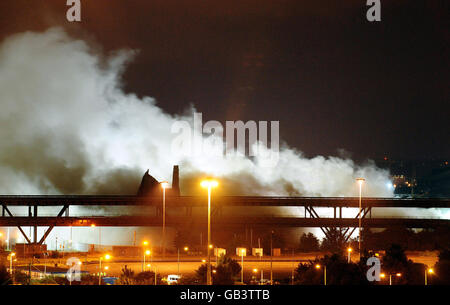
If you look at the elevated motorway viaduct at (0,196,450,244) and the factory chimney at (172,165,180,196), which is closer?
the elevated motorway viaduct at (0,196,450,244)

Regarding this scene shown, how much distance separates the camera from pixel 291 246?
174 ft

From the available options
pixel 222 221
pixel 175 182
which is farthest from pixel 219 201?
pixel 175 182

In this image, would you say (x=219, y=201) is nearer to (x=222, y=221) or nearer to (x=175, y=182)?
(x=222, y=221)

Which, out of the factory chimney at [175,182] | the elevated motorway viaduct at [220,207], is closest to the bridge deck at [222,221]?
the elevated motorway viaduct at [220,207]

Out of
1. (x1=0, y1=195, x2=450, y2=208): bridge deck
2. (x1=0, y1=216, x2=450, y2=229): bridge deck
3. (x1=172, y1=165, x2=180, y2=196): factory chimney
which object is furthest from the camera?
(x1=172, y1=165, x2=180, y2=196): factory chimney

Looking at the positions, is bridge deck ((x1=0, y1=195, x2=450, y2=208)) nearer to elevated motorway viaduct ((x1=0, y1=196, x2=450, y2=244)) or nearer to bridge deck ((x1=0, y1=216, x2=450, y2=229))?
elevated motorway viaduct ((x1=0, y1=196, x2=450, y2=244))

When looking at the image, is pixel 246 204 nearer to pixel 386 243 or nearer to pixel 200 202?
pixel 200 202

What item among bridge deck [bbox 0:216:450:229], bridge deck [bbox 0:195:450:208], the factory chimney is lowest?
bridge deck [bbox 0:216:450:229]

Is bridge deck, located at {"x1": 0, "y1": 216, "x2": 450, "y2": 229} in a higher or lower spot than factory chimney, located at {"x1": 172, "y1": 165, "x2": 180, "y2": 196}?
lower

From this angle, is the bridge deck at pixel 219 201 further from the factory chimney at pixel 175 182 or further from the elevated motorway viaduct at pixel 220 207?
the factory chimney at pixel 175 182

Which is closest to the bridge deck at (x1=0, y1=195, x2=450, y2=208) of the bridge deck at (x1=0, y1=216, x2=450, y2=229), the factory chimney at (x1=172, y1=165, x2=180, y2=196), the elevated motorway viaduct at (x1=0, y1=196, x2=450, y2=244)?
the elevated motorway viaduct at (x1=0, y1=196, x2=450, y2=244)
